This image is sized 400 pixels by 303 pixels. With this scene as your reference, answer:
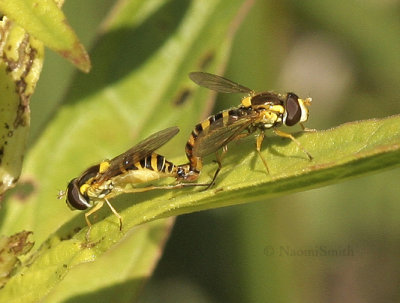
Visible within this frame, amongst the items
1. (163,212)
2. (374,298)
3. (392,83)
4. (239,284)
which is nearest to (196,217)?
(239,284)

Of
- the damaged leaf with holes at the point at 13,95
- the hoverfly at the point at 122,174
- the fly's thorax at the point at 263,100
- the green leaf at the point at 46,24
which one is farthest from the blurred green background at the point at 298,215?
the green leaf at the point at 46,24

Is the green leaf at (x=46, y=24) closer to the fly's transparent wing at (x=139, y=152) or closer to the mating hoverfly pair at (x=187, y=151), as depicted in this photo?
the mating hoverfly pair at (x=187, y=151)

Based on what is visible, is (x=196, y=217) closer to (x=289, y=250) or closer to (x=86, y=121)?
(x=289, y=250)

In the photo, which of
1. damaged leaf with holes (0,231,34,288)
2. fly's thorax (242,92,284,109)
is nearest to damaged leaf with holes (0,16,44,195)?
damaged leaf with holes (0,231,34,288)

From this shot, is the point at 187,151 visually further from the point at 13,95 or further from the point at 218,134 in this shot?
the point at 13,95

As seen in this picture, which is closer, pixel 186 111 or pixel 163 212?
pixel 163 212

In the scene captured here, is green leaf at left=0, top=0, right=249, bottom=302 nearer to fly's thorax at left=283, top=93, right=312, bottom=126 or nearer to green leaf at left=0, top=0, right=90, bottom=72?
fly's thorax at left=283, top=93, right=312, bottom=126
